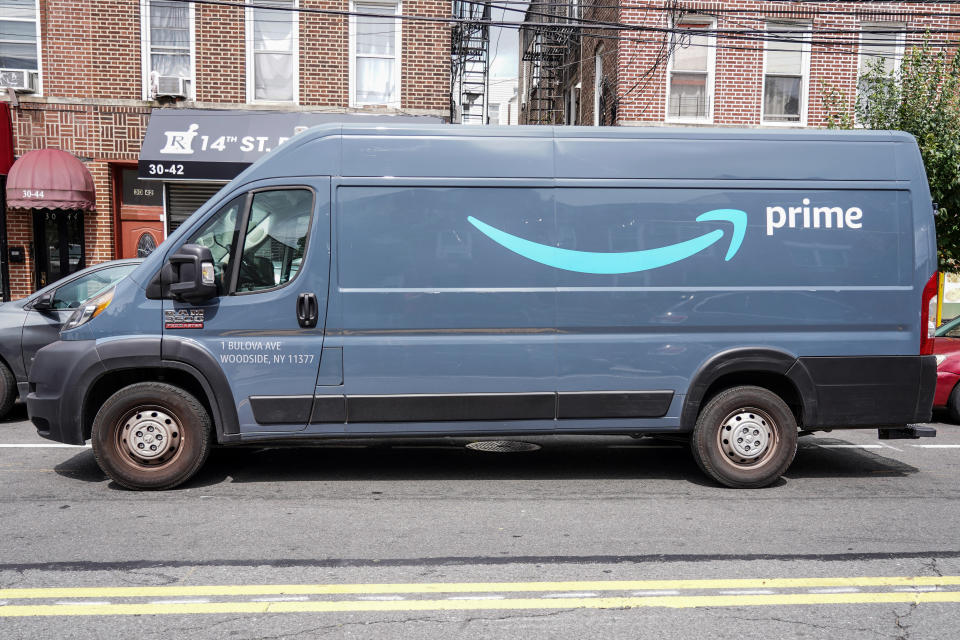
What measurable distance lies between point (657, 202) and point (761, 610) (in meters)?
3.16

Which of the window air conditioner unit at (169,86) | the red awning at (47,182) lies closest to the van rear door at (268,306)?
the red awning at (47,182)

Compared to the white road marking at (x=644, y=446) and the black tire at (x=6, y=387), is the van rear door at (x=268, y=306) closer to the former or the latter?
the white road marking at (x=644, y=446)

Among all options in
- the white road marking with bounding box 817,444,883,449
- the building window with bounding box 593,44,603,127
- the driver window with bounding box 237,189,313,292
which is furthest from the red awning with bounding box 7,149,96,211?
the white road marking with bounding box 817,444,883,449

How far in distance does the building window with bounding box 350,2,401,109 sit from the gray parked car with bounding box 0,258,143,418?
7.19 m

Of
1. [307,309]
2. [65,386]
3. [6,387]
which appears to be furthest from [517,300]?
[6,387]

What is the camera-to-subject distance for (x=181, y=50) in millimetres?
14750

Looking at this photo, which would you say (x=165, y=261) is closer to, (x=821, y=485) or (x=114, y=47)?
(x=821, y=485)

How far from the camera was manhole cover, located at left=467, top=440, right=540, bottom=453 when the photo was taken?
7.64 m

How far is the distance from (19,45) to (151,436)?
11.9 meters

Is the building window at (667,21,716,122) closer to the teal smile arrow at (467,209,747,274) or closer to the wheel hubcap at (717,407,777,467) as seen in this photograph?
the teal smile arrow at (467,209,747,274)

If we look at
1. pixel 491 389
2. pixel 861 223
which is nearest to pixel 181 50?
pixel 491 389

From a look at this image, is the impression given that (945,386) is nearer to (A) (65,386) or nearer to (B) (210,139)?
(A) (65,386)

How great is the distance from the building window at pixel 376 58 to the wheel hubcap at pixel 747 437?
10651 mm

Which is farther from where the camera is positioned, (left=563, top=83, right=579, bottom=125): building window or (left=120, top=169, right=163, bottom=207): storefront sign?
(left=563, top=83, right=579, bottom=125): building window
